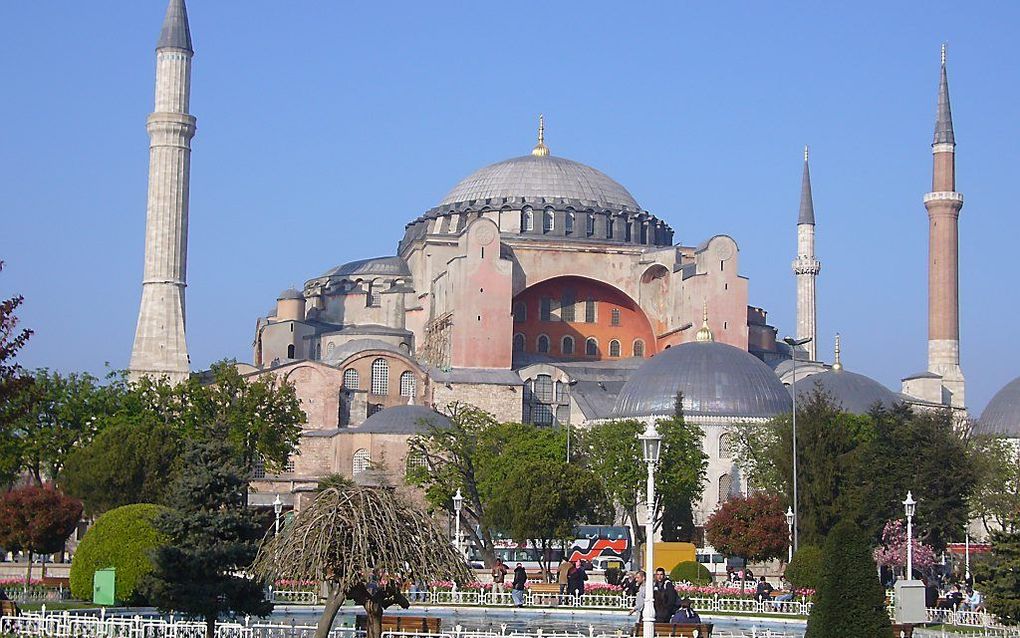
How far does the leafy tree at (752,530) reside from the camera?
3703cm

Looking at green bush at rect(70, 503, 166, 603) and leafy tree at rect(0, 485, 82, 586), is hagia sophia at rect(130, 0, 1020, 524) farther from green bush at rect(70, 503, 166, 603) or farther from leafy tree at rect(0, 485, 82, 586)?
green bush at rect(70, 503, 166, 603)

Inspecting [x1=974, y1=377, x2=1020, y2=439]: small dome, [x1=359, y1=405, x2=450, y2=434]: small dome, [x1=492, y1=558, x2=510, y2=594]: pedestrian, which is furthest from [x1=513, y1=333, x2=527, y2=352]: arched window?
[x1=492, y1=558, x2=510, y2=594]: pedestrian

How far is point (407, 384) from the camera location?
2248 inches

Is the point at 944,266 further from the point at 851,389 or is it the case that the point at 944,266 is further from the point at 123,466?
the point at 123,466

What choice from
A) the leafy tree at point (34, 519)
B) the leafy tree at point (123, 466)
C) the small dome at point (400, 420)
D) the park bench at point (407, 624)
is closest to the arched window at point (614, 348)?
the small dome at point (400, 420)

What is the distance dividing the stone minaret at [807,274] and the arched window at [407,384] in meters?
18.0

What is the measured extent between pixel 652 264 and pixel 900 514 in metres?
25.2

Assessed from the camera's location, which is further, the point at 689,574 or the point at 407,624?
the point at 689,574

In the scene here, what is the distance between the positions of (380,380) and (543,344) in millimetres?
7741

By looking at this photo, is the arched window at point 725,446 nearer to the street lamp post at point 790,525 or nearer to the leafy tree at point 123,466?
the street lamp post at point 790,525

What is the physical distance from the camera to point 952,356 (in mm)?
61375

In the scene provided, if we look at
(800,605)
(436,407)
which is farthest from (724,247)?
(800,605)

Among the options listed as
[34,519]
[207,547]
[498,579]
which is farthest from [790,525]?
[207,547]

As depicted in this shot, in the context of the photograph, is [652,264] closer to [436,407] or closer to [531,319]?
[531,319]
